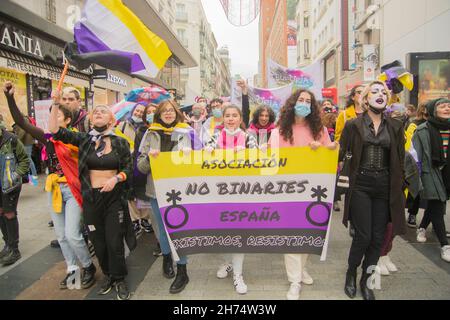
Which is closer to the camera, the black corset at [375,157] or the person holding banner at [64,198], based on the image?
the black corset at [375,157]

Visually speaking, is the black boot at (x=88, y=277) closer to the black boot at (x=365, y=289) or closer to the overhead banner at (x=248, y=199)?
the overhead banner at (x=248, y=199)

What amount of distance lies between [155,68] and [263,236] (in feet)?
7.68

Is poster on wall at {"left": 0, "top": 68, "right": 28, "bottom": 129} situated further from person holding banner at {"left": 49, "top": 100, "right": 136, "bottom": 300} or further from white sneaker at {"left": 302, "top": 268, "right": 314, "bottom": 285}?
white sneaker at {"left": 302, "top": 268, "right": 314, "bottom": 285}

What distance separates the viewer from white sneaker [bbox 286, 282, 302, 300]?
321cm

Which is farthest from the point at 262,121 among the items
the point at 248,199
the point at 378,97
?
the point at 378,97

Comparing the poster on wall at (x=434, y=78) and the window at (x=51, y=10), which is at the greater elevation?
the window at (x=51, y=10)

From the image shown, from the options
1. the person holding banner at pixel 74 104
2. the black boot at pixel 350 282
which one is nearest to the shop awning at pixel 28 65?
the person holding banner at pixel 74 104

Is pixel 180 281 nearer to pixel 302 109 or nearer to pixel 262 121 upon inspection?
pixel 302 109

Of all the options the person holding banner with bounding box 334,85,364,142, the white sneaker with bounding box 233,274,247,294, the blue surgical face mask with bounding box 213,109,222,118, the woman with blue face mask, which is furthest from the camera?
the blue surgical face mask with bounding box 213,109,222,118

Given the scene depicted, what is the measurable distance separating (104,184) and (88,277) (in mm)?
1111

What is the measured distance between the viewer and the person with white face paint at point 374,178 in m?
3.11

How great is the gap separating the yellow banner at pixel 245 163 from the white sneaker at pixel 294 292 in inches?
42.3

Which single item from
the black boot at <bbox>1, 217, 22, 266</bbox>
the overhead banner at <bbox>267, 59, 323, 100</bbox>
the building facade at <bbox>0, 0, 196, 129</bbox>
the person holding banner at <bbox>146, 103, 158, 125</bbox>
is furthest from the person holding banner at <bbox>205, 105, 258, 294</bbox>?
the overhead banner at <bbox>267, 59, 323, 100</bbox>
